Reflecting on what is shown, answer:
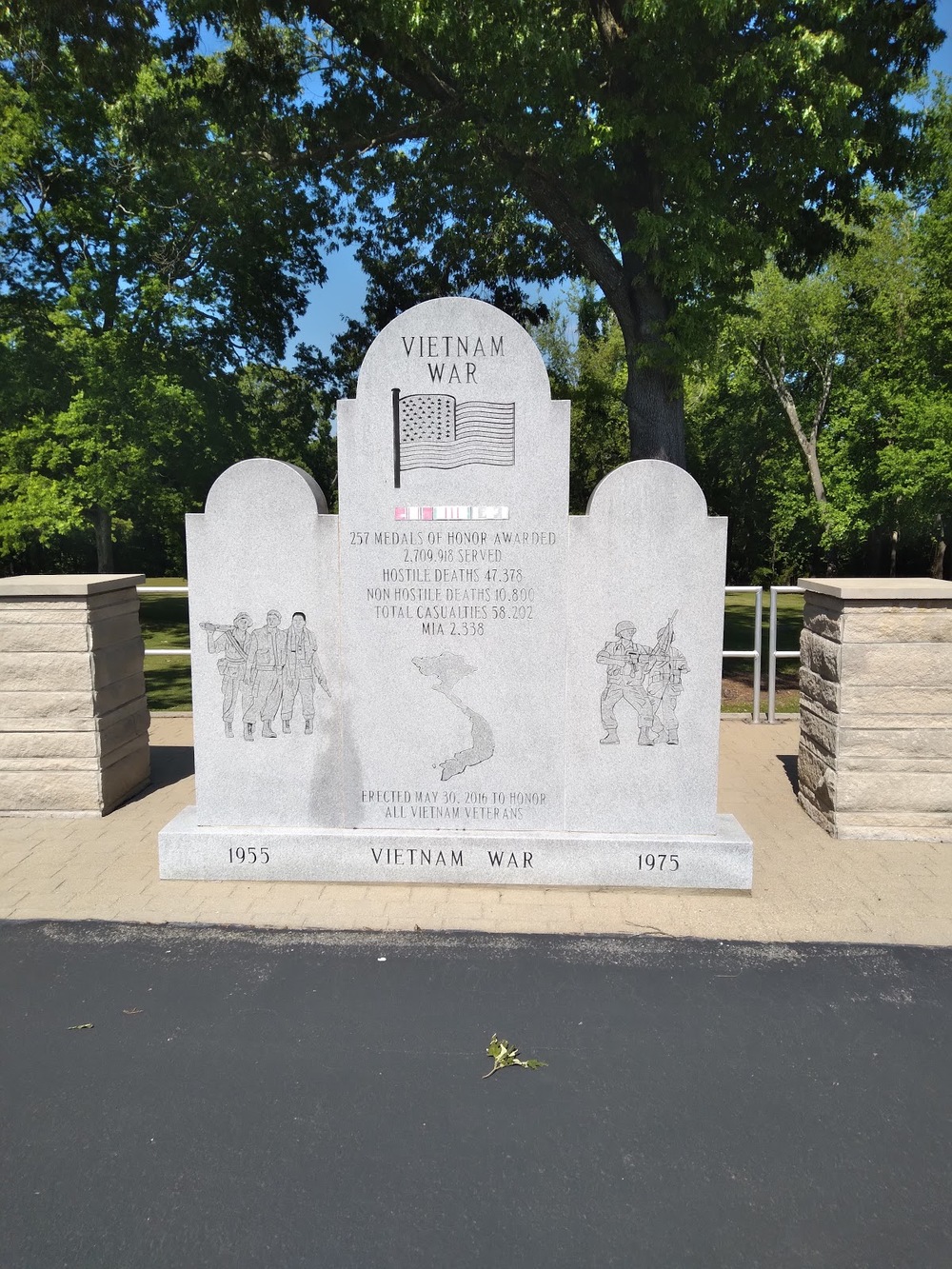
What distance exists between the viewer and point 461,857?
5242 mm

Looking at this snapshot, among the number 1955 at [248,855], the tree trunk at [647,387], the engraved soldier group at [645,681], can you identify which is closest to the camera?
the engraved soldier group at [645,681]

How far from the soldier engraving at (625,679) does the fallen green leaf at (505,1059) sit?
2.08m

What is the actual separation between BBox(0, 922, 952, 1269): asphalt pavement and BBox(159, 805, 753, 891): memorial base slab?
0.68 m

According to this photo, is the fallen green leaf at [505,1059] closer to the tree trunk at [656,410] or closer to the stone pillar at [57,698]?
the stone pillar at [57,698]

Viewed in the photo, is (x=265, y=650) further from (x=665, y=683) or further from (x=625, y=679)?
(x=665, y=683)

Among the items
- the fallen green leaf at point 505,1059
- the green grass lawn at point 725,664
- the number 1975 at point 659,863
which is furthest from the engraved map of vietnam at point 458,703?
the green grass lawn at point 725,664

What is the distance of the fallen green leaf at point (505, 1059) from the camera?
11.5 feet

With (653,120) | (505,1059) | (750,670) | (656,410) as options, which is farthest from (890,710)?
(750,670)

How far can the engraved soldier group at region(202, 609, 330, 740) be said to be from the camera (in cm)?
530

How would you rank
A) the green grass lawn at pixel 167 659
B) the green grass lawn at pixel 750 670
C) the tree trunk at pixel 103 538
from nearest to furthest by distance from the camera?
the green grass lawn at pixel 750 670 < the green grass lawn at pixel 167 659 < the tree trunk at pixel 103 538

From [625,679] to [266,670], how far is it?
2.26m

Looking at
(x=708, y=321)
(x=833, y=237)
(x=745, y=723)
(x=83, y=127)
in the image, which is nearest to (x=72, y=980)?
(x=745, y=723)

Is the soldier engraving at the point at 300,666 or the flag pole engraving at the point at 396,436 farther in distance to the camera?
the soldier engraving at the point at 300,666

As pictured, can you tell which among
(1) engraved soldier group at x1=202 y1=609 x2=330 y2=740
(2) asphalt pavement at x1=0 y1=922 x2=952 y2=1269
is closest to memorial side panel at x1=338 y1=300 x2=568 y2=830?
(1) engraved soldier group at x1=202 y1=609 x2=330 y2=740
